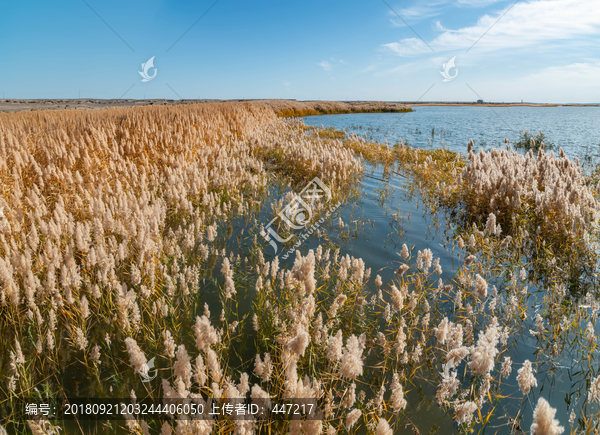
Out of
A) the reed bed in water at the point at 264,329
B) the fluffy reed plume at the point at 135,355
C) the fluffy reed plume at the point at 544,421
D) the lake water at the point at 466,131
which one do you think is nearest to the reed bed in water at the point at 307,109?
the lake water at the point at 466,131

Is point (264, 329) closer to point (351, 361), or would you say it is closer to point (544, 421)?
point (351, 361)

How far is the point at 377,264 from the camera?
445 cm

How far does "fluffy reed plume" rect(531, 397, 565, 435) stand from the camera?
1.12 meters

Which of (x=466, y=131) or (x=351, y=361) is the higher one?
(x=466, y=131)

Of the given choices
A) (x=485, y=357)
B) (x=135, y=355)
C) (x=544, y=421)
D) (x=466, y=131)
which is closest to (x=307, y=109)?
(x=466, y=131)

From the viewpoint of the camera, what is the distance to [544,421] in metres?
1.14

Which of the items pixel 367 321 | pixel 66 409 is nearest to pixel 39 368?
pixel 66 409

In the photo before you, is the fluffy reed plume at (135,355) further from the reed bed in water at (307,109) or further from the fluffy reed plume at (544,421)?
the reed bed in water at (307,109)

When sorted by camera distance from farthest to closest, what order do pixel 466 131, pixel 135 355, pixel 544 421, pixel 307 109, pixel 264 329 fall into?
1. pixel 307 109
2. pixel 466 131
3. pixel 264 329
4. pixel 135 355
5. pixel 544 421

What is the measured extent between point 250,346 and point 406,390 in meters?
1.44

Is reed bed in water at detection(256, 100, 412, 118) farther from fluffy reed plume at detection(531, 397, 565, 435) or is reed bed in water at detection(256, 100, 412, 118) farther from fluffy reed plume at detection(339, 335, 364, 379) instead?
fluffy reed plume at detection(531, 397, 565, 435)

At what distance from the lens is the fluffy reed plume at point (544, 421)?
1.12 metres

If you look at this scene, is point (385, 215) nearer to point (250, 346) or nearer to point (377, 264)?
point (377, 264)

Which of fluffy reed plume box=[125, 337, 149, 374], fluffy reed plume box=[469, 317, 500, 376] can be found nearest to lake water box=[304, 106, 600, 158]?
fluffy reed plume box=[469, 317, 500, 376]
